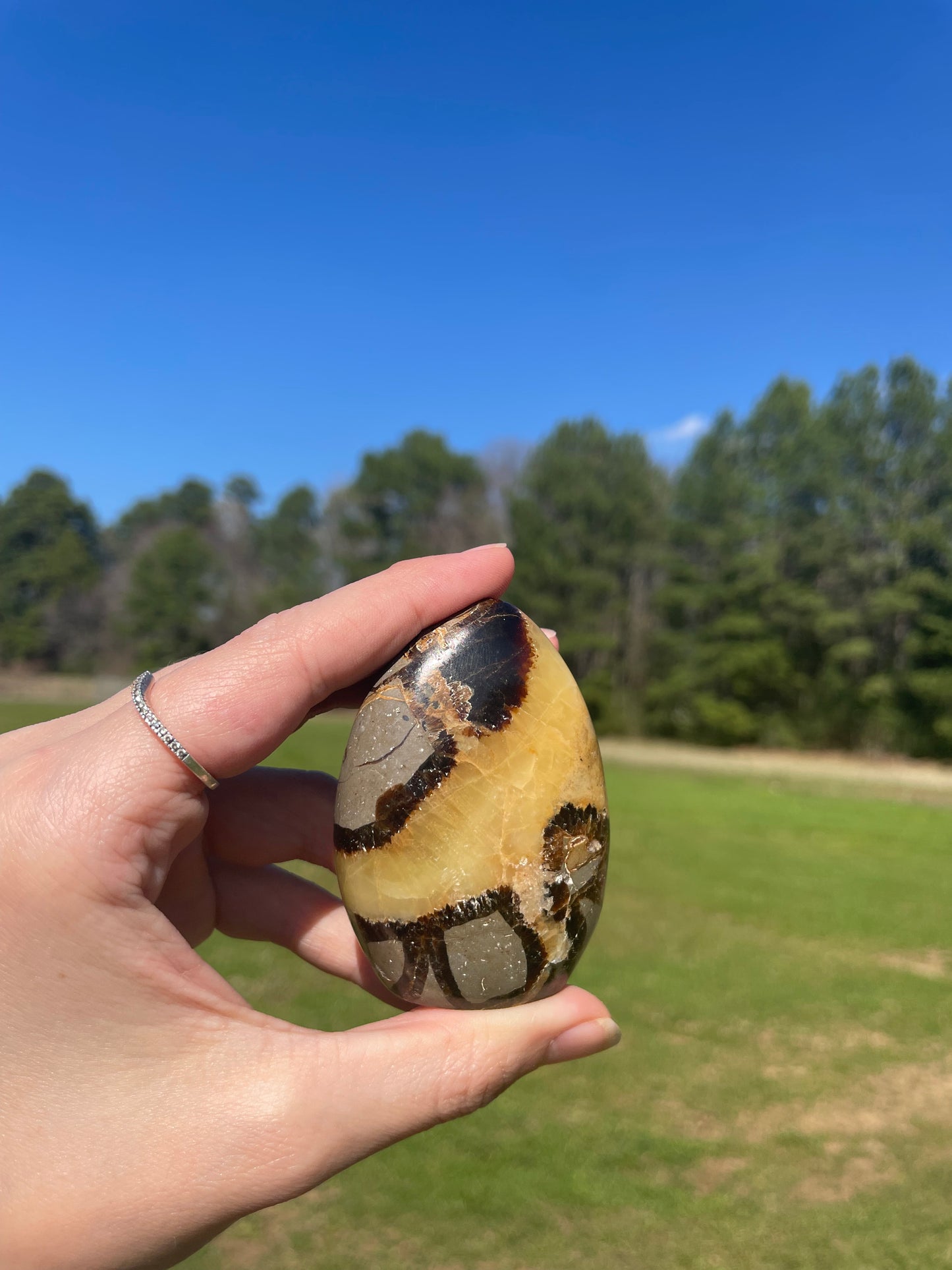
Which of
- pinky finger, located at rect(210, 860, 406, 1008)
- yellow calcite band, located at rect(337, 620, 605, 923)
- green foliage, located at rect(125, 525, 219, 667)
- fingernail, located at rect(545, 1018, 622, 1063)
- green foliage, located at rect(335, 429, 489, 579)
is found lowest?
fingernail, located at rect(545, 1018, 622, 1063)

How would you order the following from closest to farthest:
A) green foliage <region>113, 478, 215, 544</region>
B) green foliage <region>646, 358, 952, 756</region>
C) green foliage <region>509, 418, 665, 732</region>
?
green foliage <region>646, 358, 952, 756</region>, green foliage <region>509, 418, 665, 732</region>, green foliage <region>113, 478, 215, 544</region>

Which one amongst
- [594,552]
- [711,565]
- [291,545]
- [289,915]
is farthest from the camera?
[291,545]

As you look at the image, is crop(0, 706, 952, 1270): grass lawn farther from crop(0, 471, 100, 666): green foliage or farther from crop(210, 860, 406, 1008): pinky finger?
crop(0, 471, 100, 666): green foliage

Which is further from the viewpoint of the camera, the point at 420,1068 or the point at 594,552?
the point at 594,552

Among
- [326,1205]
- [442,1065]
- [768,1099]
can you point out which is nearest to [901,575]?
[768,1099]

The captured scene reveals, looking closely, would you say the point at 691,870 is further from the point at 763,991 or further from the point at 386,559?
the point at 386,559

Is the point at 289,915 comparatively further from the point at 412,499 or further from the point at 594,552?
the point at 412,499

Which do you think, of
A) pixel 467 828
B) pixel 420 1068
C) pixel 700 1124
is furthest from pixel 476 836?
pixel 700 1124

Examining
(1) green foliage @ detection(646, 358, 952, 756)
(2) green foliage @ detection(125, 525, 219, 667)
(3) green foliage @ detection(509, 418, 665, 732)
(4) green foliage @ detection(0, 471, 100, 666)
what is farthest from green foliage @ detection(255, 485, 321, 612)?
(1) green foliage @ detection(646, 358, 952, 756)
